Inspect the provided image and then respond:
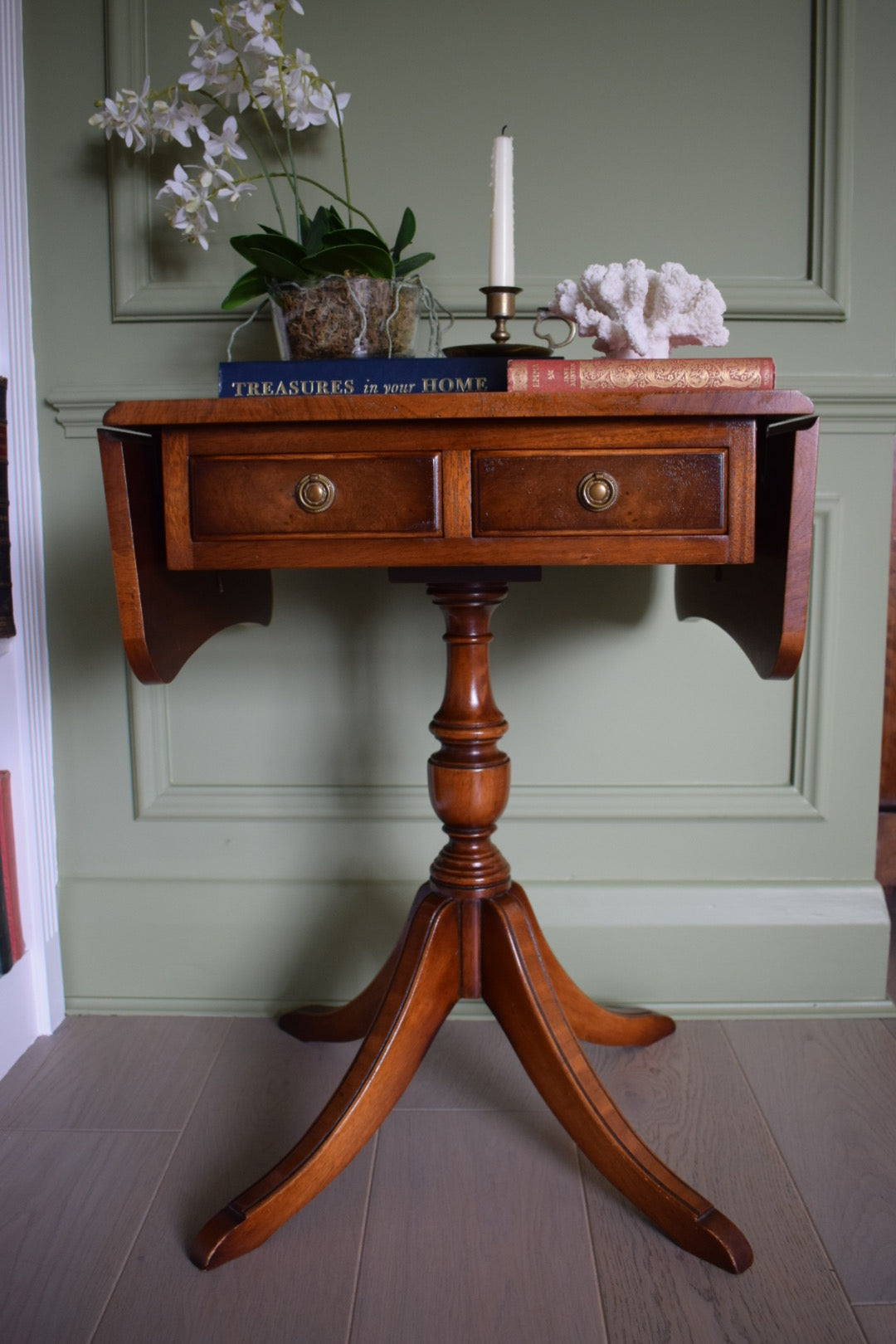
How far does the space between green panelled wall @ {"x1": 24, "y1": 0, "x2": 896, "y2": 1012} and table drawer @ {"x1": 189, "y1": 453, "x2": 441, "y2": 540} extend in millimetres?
488

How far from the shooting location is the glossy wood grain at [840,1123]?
0.91 m

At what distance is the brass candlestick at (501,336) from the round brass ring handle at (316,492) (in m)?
0.17

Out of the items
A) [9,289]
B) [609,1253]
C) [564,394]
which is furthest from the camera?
[9,289]

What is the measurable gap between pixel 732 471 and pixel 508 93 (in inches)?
27.9

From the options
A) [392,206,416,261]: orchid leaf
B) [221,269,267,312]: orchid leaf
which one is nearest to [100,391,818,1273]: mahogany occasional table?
[221,269,267,312]: orchid leaf

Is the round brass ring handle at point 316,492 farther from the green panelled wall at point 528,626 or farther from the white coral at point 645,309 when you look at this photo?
the green panelled wall at point 528,626

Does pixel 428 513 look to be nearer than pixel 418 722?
Yes

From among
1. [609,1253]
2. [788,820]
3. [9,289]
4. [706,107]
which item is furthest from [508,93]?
[609,1253]

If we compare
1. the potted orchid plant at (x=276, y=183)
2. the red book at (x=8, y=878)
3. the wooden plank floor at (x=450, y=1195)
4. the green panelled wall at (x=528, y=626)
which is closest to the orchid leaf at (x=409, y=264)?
the potted orchid plant at (x=276, y=183)

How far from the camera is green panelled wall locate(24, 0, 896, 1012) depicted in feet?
4.06

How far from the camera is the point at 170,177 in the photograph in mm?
1262

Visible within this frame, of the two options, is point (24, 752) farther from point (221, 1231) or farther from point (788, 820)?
point (788, 820)

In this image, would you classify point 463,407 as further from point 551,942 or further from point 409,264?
point 551,942

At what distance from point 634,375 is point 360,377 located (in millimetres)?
233
